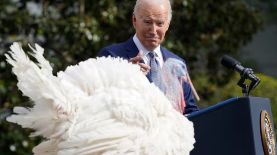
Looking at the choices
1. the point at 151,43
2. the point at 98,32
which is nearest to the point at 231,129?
the point at 151,43

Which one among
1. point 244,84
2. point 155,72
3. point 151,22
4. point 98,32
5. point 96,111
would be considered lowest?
point 96,111

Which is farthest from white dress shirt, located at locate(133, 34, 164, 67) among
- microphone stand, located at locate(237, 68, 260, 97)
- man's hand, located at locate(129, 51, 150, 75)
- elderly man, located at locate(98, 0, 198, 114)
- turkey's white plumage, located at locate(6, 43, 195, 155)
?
turkey's white plumage, located at locate(6, 43, 195, 155)

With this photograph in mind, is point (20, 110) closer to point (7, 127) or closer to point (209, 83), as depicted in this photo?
point (7, 127)

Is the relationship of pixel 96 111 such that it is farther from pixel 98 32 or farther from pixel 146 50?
pixel 98 32

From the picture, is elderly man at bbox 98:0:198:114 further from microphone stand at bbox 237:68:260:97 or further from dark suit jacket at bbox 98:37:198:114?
microphone stand at bbox 237:68:260:97

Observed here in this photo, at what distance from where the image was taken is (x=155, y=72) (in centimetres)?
489

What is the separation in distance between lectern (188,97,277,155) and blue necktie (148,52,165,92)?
0.29 metres

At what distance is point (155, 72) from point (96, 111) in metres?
1.12

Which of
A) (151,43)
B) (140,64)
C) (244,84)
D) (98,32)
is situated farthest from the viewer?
(98,32)

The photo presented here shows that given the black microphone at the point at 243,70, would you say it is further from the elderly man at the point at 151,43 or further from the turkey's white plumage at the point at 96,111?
the turkey's white plumage at the point at 96,111

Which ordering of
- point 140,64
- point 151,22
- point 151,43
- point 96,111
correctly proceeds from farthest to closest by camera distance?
point 151,43 < point 151,22 < point 140,64 < point 96,111

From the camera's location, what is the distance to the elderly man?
15.9 feet

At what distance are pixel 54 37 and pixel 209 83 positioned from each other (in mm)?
2469

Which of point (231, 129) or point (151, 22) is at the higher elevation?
point (151, 22)
